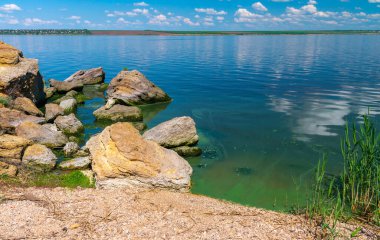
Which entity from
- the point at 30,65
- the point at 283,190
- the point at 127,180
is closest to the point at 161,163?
the point at 127,180

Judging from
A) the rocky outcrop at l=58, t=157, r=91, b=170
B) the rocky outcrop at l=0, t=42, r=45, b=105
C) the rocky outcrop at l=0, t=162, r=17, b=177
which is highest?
the rocky outcrop at l=0, t=42, r=45, b=105

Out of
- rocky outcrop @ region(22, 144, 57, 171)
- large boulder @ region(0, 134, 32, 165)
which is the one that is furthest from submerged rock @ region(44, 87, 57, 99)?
rocky outcrop @ region(22, 144, 57, 171)

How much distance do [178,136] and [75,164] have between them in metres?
6.48

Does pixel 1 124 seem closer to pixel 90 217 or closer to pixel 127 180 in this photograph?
pixel 127 180

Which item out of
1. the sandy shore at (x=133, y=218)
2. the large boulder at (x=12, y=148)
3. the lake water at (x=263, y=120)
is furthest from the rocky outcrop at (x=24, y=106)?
the sandy shore at (x=133, y=218)

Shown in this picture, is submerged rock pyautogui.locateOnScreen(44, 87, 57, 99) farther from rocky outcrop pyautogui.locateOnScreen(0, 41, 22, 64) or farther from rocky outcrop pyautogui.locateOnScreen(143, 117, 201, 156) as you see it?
rocky outcrop pyautogui.locateOnScreen(143, 117, 201, 156)

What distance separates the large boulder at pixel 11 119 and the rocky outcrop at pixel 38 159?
3.74m

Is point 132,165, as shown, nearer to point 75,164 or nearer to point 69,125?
point 75,164

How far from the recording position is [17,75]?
2728 cm

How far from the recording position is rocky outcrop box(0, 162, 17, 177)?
14977 mm

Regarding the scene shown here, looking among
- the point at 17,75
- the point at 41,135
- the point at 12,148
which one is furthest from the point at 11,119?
the point at 17,75

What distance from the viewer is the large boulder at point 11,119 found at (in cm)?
2047

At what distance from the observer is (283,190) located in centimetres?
1568

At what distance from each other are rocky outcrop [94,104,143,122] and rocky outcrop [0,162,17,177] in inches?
473
